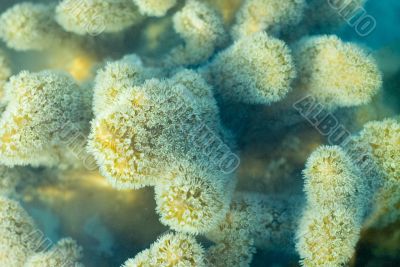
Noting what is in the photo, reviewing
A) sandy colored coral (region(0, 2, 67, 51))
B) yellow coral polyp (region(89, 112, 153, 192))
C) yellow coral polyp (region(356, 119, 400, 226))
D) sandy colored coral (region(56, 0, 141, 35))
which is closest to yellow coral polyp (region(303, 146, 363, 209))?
yellow coral polyp (region(356, 119, 400, 226))

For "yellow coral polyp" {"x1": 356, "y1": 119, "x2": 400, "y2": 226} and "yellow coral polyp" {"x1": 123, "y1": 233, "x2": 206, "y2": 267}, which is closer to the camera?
"yellow coral polyp" {"x1": 123, "y1": 233, "x2": 206, "y2": 267}

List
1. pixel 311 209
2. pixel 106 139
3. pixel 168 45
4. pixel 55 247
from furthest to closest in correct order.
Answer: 1. pixel 168 45
2. pixel 55 247
3. pixel 311 209
4. pixel 106 139

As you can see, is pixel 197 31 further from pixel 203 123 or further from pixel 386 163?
pixel 386 163

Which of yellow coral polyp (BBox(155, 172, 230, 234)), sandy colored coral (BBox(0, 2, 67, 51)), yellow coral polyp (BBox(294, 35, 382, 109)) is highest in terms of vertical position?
yellow coral polyp (BBox(294, 35, 382, 109))

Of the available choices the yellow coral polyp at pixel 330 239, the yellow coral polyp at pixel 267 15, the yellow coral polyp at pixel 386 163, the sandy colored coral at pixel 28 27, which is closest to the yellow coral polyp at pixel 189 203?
the yellow coral polyp at pixel 330 239

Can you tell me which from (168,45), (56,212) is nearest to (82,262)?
(56,212)

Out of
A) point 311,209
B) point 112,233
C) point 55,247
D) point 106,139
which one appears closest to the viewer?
point 106,139

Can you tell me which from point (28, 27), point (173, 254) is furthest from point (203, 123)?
point (28, 27)

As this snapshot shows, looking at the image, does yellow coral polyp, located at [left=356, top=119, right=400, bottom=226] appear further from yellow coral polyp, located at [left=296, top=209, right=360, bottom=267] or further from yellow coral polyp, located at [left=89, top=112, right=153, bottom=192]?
yellow coral polyp, located at [left=89, top=112, right=153, bottom=192]

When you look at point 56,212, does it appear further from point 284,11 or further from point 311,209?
point 284,11
